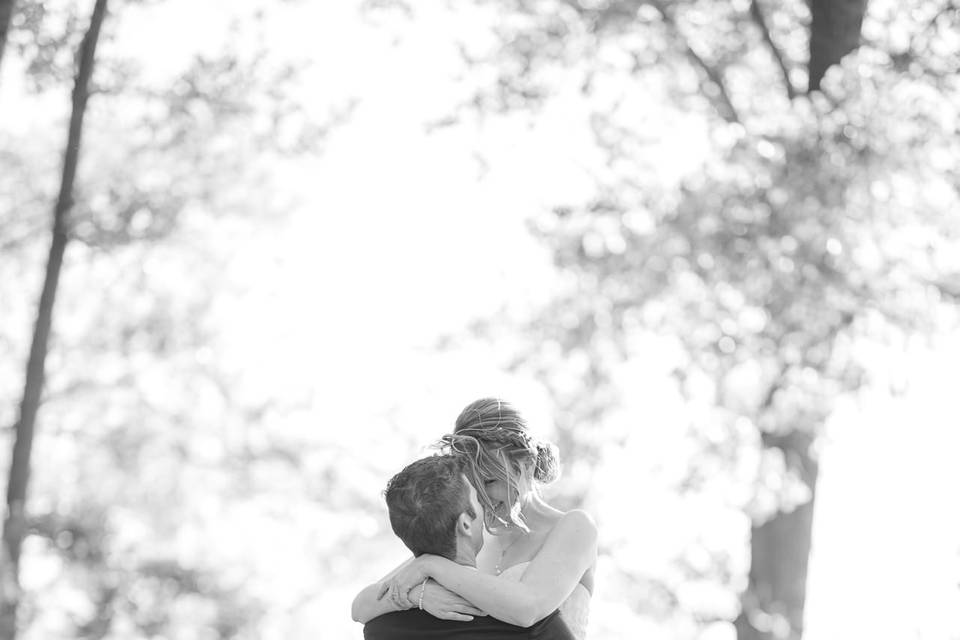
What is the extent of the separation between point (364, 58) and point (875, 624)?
7097 millimetres

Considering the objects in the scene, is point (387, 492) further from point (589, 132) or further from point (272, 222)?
point (272, 222)

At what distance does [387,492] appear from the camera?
3697 mm

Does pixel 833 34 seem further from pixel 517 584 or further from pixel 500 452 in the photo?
pixel 517 584

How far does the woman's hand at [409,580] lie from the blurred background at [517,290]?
11.8ft

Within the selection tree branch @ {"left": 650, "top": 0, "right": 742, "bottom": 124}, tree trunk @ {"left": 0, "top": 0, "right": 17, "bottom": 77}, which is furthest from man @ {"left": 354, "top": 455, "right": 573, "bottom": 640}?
tree branch @ {"left": 650, "top": 0, "right": 742, "bottom": 124}

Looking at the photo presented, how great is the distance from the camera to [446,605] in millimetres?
3629

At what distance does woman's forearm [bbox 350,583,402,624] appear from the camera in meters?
3.81

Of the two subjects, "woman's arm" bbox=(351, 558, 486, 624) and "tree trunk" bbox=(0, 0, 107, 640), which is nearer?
"woman's arm" bbox=(351, 558, 486, 624)

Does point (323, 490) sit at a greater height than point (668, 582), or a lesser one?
greater

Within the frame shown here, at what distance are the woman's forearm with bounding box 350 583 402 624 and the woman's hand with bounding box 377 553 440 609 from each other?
0.03 metres

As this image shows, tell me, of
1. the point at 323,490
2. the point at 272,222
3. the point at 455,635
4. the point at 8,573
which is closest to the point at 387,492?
the point at 455,635

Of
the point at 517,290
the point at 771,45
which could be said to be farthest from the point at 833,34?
the point at 517,290

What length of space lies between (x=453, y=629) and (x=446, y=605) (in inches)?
2.6

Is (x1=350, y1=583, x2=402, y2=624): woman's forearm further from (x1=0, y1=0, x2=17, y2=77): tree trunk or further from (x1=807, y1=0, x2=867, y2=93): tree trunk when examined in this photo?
(x1=807, y1=0, x2=867, y2=93): tree trunk
